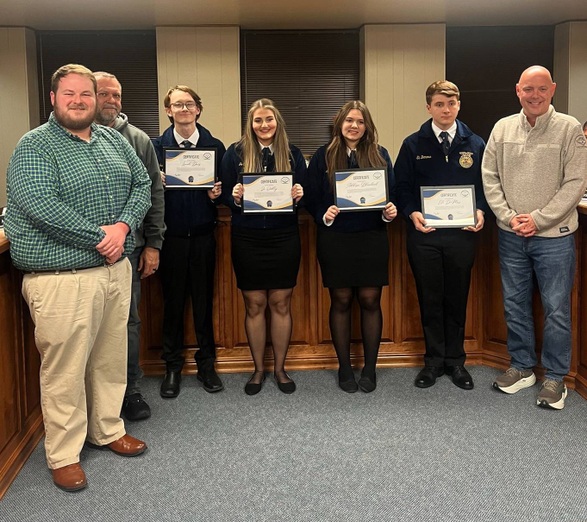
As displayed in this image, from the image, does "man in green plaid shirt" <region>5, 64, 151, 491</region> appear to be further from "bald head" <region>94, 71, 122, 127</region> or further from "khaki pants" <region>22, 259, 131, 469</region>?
"bald head" <region>94, 71, 122, 127</region>

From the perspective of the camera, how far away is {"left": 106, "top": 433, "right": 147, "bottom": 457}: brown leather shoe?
272 cm

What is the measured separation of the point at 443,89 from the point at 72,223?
6.45 ft

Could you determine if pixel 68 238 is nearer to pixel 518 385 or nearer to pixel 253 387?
pixel 253 387

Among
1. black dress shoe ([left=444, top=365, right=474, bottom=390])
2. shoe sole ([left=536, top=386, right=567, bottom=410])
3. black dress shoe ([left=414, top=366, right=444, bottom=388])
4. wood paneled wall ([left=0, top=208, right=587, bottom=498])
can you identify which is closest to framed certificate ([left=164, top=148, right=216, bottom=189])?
wood paneled wall ([left=0, top=208, right=587, bottom=498])

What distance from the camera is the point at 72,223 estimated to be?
7.67 feet

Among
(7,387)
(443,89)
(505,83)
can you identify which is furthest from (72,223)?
(505,83)

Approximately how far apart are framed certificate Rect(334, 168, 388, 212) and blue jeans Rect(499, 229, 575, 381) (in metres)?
0.71

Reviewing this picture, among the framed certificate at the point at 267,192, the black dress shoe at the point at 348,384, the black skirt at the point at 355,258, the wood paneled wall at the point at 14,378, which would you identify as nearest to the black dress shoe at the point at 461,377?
the black dress shoe at the point at 348,384

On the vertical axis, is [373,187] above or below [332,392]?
above

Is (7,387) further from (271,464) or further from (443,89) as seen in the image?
(443,89)

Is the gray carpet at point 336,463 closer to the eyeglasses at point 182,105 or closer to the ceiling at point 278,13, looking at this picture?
the eyeglasses at point 182,105

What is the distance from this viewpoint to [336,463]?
8.66 feet

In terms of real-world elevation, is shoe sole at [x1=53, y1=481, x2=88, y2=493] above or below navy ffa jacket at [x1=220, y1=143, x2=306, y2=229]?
below

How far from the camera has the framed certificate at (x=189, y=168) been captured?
10.8 ft
